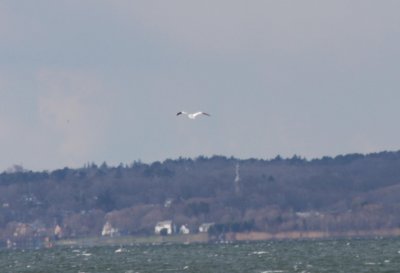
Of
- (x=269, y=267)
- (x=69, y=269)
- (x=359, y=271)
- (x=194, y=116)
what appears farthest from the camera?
(x=69, y=269)

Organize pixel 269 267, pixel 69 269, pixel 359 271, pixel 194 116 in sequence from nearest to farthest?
pixel 194 116 < pixel 359 271 < pixel 269 267 < pixel 69 269

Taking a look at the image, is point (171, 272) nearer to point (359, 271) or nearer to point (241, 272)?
point (241, 272)

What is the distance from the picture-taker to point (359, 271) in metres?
175

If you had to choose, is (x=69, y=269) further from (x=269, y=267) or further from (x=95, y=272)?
(x=269, y=267)

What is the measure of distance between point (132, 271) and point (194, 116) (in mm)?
35543

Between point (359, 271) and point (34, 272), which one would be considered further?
point (34, 272)

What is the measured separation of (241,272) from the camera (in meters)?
179

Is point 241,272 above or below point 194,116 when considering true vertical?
below

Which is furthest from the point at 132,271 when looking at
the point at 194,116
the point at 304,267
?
the point at 194,116

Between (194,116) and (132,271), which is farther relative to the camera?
(132,271)

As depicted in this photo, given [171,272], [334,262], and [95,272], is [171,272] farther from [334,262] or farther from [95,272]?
[334,262]

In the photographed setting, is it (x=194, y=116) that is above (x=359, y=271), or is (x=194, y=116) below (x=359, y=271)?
above

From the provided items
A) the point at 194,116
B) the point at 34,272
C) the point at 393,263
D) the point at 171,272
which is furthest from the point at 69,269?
the point at 194,116

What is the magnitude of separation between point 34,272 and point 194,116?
4416 centimetres
